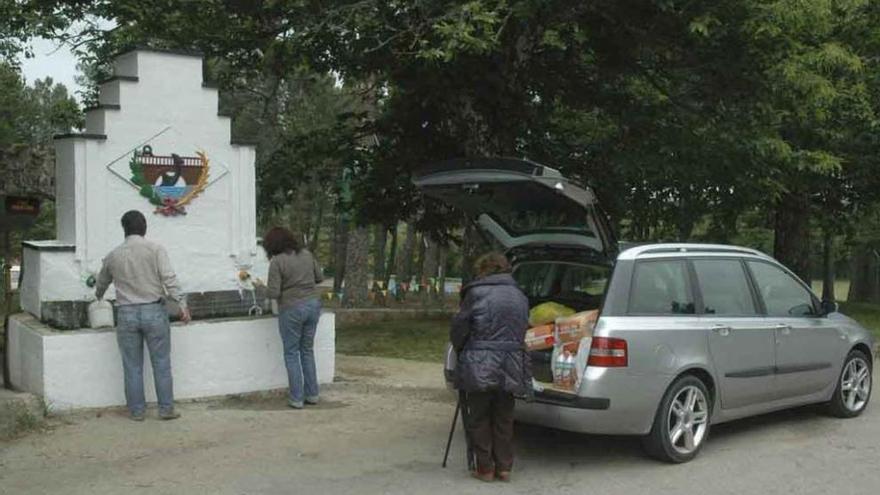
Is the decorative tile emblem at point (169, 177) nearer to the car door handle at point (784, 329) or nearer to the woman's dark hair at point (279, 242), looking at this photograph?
the woman's dark hair at point (279, 242)

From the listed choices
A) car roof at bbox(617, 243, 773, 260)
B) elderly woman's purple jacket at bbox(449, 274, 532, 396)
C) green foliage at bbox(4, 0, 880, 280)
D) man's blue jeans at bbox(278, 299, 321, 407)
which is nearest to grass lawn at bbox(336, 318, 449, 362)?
green foliage at bbox(4, 0, 880, 280)

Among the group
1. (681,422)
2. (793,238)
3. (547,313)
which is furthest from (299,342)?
(793,238)

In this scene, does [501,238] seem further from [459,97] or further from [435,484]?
[459,97]

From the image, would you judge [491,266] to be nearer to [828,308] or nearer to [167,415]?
[167,415]

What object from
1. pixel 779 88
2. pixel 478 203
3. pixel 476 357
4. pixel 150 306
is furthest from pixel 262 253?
pixel 779 88

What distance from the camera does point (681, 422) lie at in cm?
634

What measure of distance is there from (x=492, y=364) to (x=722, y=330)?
6.79ft

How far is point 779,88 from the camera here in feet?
33.5

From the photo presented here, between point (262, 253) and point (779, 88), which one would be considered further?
point (779, 88)

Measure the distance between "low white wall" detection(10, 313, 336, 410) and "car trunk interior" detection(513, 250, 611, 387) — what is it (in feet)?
7.48

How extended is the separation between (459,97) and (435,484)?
22.3 feet

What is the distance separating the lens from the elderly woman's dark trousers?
5.77m

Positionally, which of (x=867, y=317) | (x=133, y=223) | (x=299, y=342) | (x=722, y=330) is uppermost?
(x=133, y=223)

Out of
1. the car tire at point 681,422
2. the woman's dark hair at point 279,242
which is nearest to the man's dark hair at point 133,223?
the woman's dark hair at point 279,242
